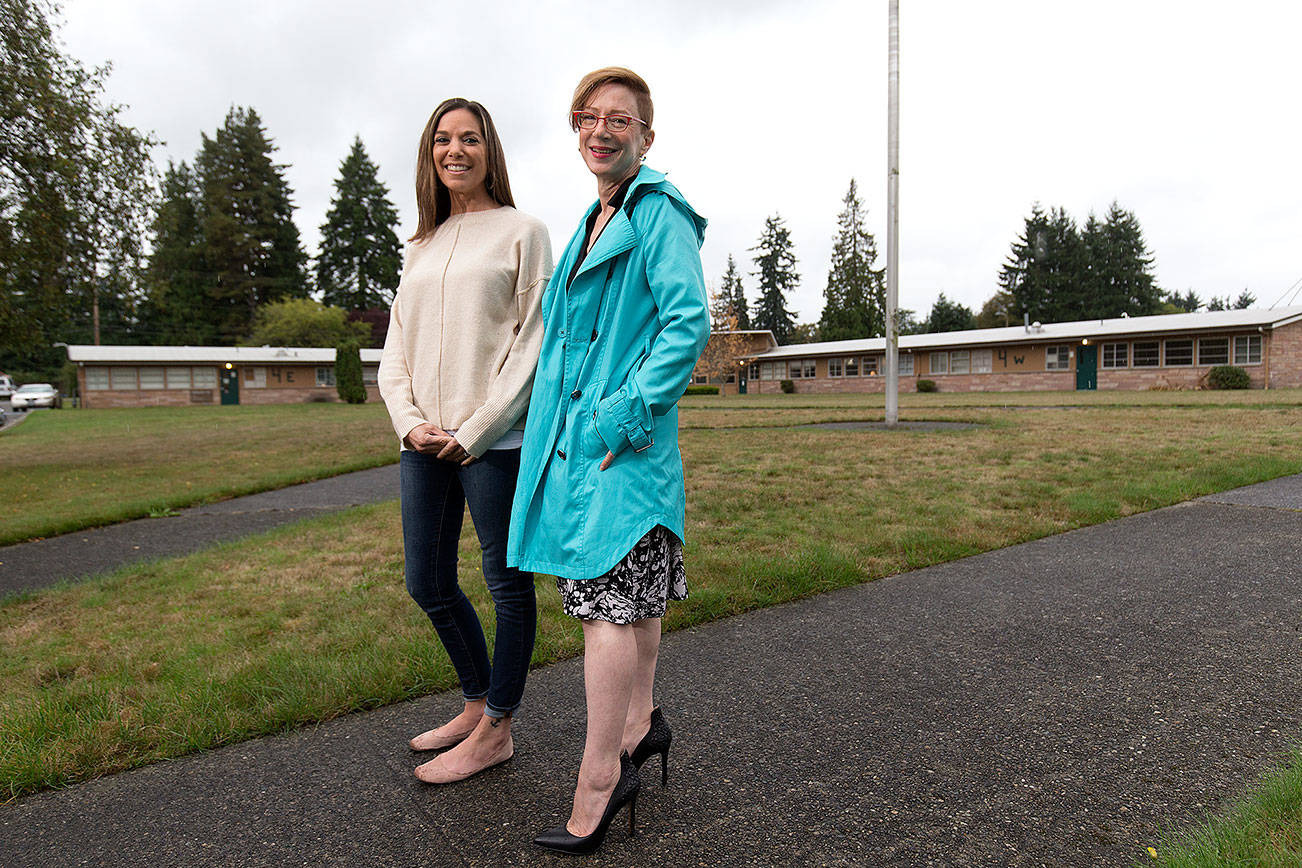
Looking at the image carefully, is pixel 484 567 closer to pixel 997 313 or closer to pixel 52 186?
pixel 52 186

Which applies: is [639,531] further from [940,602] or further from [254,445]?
[254,445]

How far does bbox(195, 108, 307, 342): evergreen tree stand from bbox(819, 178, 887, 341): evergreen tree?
45.2 metres

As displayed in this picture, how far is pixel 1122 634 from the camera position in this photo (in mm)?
3215

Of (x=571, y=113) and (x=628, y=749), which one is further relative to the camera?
(x=628, y=749)

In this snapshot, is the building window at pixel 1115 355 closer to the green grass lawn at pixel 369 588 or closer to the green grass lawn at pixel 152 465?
the green grass lawn at pixel 369 588

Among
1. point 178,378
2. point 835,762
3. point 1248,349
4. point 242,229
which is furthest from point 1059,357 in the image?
point 242,229

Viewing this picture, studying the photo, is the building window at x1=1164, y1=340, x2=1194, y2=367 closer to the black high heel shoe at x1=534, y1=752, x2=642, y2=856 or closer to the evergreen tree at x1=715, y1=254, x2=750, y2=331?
the black high heel shoe at x1=534, y1=752, x2=642, y2=856

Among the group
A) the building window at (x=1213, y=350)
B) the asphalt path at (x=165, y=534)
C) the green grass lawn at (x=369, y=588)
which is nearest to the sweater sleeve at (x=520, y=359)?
the green grass lawn at (x=369, y=588)

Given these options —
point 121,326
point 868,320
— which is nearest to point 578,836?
point 868,320

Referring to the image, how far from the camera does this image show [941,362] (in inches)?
1615

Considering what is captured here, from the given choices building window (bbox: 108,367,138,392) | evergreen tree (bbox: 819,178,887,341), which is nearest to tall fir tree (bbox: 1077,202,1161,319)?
evergreen tree (bbox: 819,178,887,341)

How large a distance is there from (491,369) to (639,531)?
75 cm

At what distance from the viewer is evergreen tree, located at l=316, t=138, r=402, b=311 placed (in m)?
65.6

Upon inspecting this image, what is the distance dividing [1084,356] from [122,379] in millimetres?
46879
